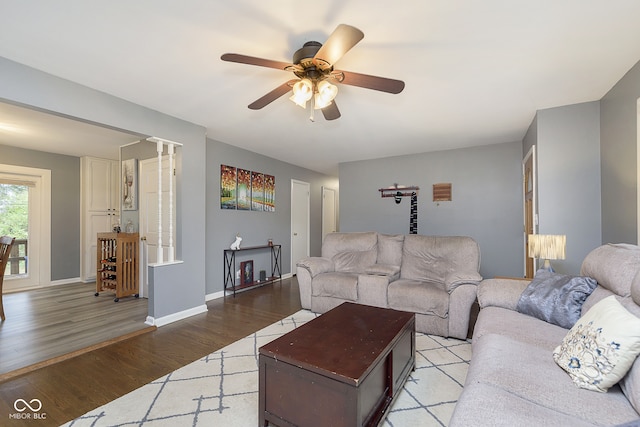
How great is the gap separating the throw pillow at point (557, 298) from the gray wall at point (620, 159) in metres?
0.74

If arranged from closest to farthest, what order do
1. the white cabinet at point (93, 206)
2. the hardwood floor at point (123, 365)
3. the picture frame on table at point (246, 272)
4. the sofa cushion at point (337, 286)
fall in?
1. the hardwood floor at point (123, 365)
2. the sofa cushion at point (337, 286)
3. the picture frame on table at point (246, 272)
4. the white cabinet at point (93, 206)

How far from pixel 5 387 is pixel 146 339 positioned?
0.94 meters

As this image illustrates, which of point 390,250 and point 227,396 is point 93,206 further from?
point 390,250

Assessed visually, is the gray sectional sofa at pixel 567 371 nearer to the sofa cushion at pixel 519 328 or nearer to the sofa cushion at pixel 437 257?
the sofa cushion at pixel 519 328

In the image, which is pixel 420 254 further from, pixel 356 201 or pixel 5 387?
pixel 5 387

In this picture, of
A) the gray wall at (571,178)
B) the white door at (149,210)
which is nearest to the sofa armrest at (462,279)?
the gray wall at (571,178)

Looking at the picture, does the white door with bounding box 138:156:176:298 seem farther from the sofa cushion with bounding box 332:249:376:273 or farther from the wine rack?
the sofa cushion with bounding box 332:249:376:273

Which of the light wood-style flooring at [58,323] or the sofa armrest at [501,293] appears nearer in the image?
the sofa armrest at [501,293]

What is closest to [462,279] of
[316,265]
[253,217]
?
[316,265]

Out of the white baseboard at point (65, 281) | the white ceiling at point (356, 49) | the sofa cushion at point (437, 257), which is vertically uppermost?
the white ceiling at point (356, 49)

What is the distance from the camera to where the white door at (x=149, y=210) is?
3.93m

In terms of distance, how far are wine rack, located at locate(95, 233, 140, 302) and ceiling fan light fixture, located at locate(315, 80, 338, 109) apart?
12.0ft

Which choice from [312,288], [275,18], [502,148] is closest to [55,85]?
[275,18]

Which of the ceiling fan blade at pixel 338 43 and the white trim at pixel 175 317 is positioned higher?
the ceiling fan blade at pixel 338 43
